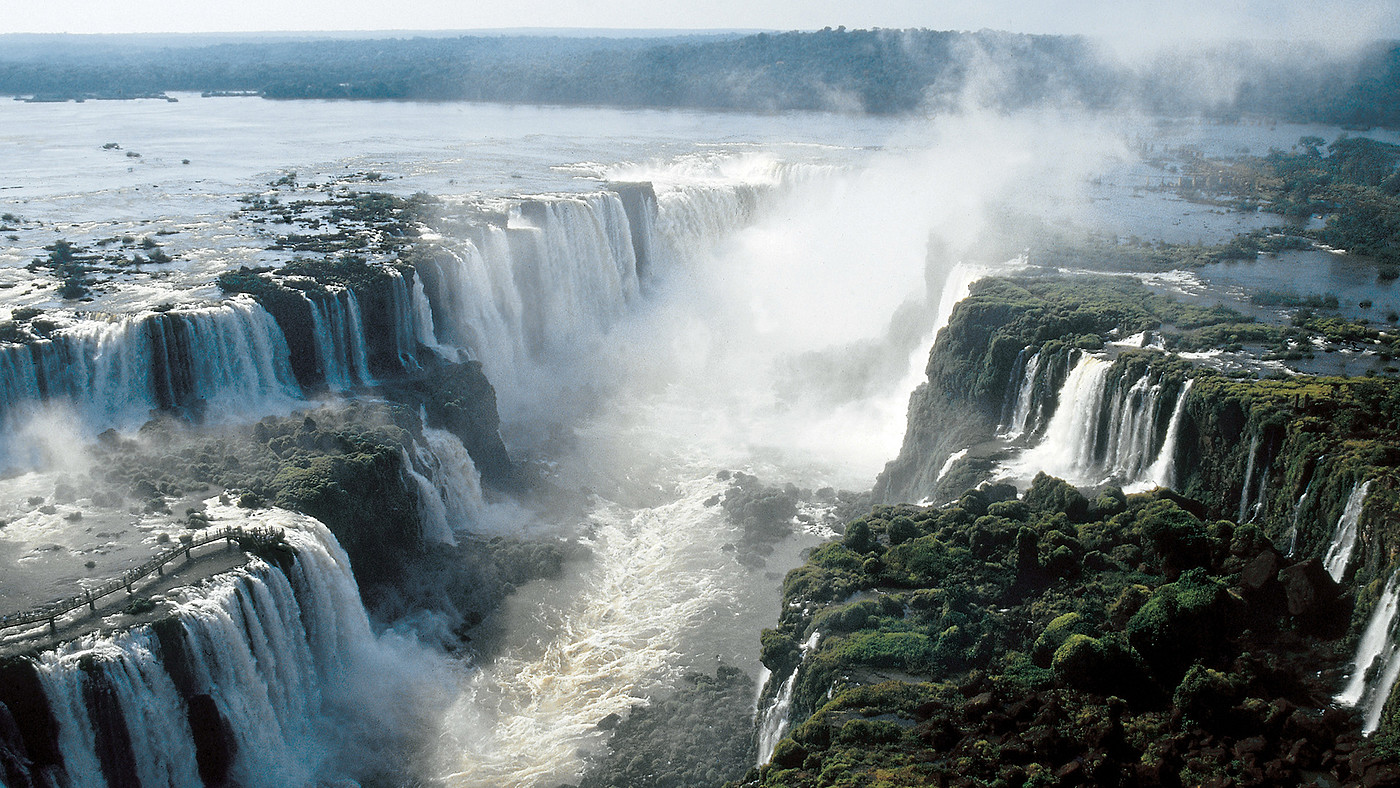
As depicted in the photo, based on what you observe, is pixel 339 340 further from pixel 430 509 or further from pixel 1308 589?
pixel 1308 589

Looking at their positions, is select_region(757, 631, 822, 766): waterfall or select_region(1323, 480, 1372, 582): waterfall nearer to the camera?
select_region(1323, 480, 1372, 582): waterfall

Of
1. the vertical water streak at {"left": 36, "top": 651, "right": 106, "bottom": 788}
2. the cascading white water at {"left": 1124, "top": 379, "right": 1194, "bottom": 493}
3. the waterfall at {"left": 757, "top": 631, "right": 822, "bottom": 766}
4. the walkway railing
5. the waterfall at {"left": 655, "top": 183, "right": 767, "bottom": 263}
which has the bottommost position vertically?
the waterfall at {"left": 757, "top": 631, "right": 822, "bottom": 766}

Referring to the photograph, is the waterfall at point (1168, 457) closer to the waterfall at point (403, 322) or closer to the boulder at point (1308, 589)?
the boulder at point (1308, 589)

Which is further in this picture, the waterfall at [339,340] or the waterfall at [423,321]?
the waterfall at [423,321]

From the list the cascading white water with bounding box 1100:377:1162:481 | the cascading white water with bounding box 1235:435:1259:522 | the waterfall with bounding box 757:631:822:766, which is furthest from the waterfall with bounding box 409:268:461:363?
the cascading white water with bounding box 1235:435:1259:522

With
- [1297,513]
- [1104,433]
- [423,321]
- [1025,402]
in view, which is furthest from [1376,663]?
[423,321]

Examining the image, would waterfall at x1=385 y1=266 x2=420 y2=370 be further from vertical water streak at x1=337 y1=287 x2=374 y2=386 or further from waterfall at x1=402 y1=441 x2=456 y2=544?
waterfall at x1=402 y1=441 x2=456 y2=544

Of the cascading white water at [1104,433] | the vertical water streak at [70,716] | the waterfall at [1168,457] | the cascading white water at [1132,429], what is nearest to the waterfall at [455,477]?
the vertical water streak at [70,716]
